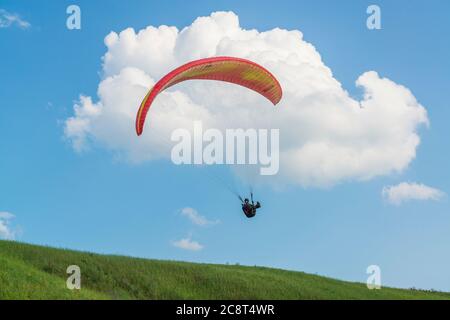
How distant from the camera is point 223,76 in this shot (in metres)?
29.4

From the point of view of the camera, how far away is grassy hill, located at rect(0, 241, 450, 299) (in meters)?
22.4

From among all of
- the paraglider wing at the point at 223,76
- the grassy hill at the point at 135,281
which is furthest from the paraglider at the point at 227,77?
the grassy hill at the point at 135,281

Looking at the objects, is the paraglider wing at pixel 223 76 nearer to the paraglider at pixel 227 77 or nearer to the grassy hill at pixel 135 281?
the paraglider at pixel 227 77

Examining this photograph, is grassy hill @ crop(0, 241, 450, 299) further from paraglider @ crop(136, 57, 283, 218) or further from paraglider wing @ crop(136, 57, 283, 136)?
paraglider wing @ crop(136, 57, 283, 136)

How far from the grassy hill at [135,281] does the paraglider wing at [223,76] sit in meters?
6.79

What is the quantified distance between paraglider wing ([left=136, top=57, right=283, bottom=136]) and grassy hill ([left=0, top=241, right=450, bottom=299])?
6.79 m

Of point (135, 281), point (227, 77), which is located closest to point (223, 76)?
point (227, 77)

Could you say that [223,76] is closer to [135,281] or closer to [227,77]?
[227,77]

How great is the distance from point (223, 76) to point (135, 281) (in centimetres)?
1179

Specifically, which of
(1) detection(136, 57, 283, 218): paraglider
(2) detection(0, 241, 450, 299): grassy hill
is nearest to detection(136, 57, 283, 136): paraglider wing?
(1) detection(136, 57, 283, 218): paraglider
